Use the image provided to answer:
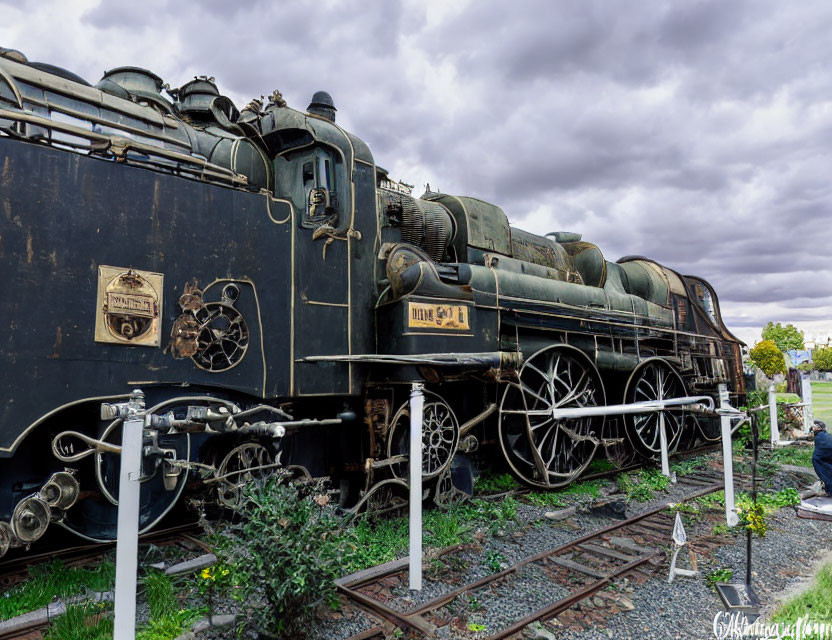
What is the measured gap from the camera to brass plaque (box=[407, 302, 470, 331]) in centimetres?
647

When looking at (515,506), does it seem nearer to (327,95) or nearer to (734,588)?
(734,588)

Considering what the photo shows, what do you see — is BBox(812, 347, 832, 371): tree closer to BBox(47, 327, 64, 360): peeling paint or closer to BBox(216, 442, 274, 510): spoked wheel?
BBox(216, 442, 274, 510): spoked wheel

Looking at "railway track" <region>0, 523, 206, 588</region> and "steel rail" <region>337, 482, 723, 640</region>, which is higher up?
"railway track" <region>0, 523, 206, 588</region>

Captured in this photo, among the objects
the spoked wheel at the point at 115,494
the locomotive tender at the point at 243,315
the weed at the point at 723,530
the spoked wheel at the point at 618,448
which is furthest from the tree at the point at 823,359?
the spoked wheel at the point at 115,494

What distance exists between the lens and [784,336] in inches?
2180

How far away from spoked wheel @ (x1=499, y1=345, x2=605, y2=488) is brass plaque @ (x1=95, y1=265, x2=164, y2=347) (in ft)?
15.4

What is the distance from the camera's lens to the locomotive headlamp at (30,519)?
416 cm

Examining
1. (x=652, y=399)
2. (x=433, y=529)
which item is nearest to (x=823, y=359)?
(x=652, y=399)

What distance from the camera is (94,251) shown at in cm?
469

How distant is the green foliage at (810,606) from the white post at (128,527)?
468cm

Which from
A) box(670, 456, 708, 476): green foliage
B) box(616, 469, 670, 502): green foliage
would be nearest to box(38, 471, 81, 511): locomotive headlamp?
box(616, 469, 670, 502): green foliage

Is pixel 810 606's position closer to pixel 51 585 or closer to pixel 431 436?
pixel 431 436

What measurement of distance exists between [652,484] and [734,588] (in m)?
4.12

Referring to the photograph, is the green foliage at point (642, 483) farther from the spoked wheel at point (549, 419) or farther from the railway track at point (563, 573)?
the railway track at point (563, 573)
